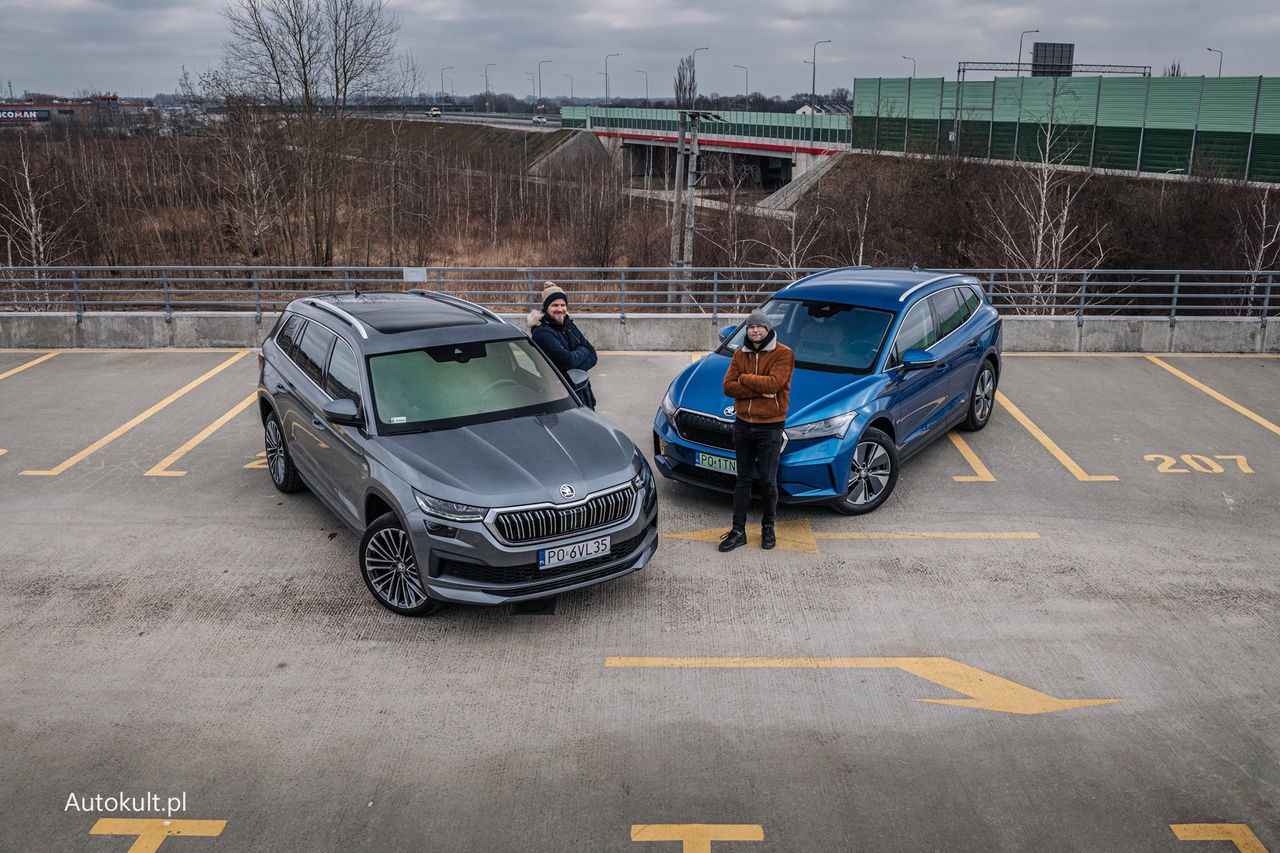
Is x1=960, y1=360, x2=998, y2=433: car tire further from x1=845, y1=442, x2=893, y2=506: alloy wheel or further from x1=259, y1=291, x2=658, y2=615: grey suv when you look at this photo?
x1=259, y1=291, x2=658, y2=615: grey suv

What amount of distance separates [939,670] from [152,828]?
4.30 meters

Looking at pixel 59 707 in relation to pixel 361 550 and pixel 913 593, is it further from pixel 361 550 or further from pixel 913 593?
pixel 913 593

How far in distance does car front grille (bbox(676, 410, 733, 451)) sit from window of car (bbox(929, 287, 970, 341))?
9.38ft

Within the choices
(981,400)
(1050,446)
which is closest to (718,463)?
(981,400)

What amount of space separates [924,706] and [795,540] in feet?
8.08

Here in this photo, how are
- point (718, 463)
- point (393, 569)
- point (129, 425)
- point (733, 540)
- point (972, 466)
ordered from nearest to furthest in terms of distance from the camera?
1. point (393, 569)
2. point (733, 540)
3. point (718, 463)
4. point (972, 466)
5. point (129, 425)

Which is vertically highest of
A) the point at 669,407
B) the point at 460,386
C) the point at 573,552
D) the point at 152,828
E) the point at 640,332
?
the point at 460,386

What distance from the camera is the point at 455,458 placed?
6.46 metres

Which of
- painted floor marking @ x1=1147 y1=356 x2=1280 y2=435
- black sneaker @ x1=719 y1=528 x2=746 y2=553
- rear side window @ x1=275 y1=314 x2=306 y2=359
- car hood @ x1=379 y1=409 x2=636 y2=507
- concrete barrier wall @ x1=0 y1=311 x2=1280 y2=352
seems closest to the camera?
car hood @ x1=379 y1=409 x2=636 y2=507

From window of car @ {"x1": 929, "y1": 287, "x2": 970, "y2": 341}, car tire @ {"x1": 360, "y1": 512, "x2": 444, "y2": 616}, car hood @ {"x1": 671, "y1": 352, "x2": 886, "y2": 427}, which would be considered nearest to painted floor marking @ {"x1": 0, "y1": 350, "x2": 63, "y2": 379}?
car tire @ {"x1": 360, "y1": 512, "x2": 444, "y2": 616}

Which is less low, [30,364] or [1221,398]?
[1221,398]

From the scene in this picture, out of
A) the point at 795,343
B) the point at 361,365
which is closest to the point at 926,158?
the point at 795,343

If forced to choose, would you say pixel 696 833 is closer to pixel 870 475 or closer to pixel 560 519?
pixel 560 519

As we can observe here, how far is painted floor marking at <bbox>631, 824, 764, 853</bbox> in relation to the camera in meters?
4.43
